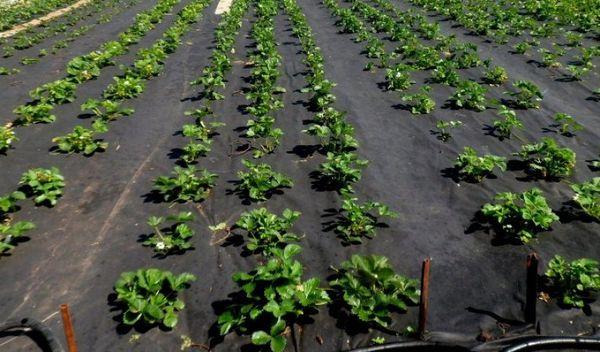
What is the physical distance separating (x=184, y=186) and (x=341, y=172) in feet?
7.83

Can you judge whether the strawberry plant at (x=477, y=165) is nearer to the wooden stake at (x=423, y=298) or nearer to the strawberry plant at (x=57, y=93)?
the wooden stake at (x=423, y=298)

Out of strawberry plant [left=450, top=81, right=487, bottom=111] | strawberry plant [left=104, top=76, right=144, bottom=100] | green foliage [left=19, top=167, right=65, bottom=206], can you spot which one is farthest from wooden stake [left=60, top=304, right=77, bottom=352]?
strawberry plant [left=450, top=81, right=487, bottom=111]

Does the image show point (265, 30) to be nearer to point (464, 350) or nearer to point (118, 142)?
point (118, 142)

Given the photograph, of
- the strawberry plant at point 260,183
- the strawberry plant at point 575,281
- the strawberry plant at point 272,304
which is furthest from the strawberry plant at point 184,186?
the strawberry plant at point 575,281

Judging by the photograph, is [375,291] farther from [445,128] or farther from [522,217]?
[445,128]

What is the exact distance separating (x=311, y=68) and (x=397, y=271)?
833cm

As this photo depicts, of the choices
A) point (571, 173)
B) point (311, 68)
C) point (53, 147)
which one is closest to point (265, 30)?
point (311, 68)

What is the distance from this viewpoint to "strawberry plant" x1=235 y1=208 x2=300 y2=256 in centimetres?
525

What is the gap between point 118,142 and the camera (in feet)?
27.0

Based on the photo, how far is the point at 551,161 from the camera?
6.69 meters

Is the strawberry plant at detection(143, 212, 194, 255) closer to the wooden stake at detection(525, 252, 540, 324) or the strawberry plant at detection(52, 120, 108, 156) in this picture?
the strawberry plant at detection(52, 120, 108, 156)

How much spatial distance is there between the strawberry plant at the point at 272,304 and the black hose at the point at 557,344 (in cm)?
178

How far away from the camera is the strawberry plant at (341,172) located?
650 cm

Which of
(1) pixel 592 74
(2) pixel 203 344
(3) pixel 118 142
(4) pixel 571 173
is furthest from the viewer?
(1) pixel 592 74
